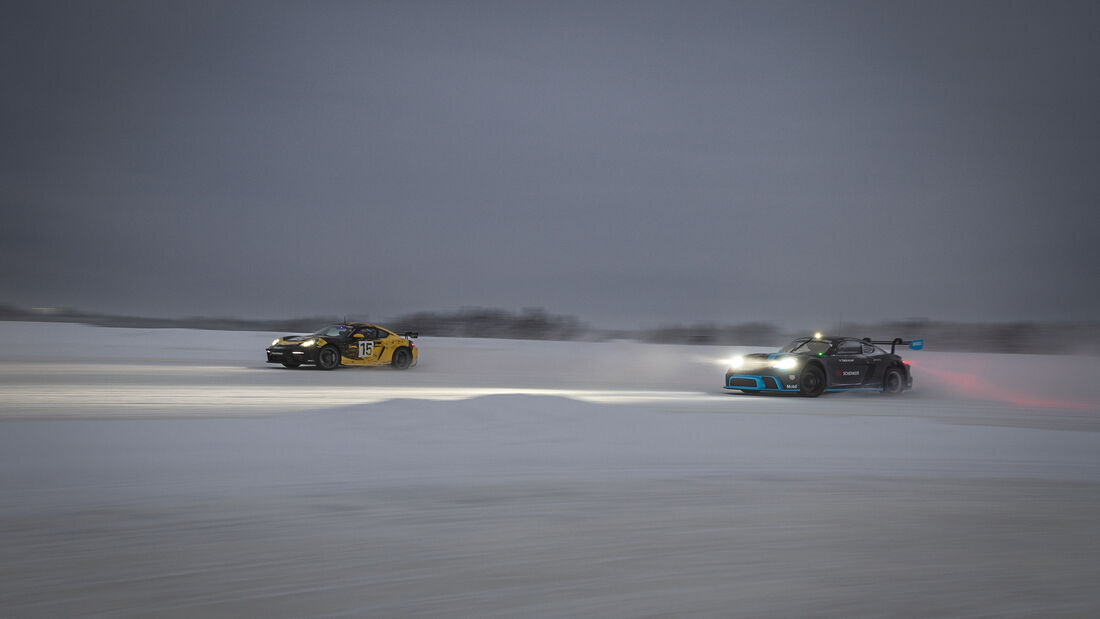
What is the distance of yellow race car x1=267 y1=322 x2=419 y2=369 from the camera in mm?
20125

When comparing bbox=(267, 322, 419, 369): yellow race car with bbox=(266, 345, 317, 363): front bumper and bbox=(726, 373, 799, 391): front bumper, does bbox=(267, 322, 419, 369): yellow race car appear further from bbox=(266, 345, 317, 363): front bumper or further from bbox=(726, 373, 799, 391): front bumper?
bbox=(726, 373, 799, 391): front bumper

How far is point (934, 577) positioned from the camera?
11.9ft

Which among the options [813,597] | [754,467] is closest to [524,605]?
[813,597]

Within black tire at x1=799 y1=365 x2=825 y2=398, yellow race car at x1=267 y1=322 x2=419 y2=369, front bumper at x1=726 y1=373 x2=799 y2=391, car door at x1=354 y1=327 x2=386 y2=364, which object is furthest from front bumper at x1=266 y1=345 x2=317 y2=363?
black tire at x1=799 y1=365 x2=825 y2=398

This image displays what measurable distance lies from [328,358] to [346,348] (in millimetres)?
655

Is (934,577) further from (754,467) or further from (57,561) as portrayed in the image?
(57,561)

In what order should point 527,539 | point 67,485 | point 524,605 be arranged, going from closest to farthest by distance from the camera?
point 524,605, point 527,539, point 67,485

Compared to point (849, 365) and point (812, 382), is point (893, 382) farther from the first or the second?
point (812, 382)

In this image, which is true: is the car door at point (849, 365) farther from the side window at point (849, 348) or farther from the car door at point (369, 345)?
the car door at point (369, 345)

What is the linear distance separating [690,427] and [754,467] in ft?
8.55

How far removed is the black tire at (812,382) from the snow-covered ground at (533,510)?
333 cm

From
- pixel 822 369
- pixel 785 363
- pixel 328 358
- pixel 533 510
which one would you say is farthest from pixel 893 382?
pixel 328 358

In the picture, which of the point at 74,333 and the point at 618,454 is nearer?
the point at 618,454

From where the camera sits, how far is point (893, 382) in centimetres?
1636
